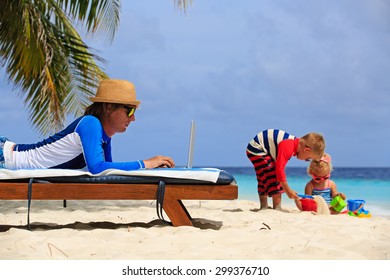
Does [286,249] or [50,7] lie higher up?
[50,7]

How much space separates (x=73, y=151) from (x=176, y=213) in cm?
87

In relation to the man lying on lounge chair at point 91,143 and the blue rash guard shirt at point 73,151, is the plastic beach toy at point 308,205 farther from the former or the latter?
the blue rash guard shirt at point 73,151

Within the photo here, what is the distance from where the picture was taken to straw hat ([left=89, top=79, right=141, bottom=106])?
4.09 metres

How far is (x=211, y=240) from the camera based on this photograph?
12.1ft

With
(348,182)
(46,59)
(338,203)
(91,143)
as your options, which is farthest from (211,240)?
(348,182)

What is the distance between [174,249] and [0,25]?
5793 mm

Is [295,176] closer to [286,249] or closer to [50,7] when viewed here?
[50,7]

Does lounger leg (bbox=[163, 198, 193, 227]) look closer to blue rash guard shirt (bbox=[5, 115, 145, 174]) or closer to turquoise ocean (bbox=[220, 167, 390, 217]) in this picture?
blue rash guard shirt (bbox=[5, 115, 145, 174])

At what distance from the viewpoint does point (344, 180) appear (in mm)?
24656

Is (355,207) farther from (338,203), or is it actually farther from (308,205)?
(308,205)

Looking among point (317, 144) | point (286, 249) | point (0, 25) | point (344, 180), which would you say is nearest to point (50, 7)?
point (0, 25)

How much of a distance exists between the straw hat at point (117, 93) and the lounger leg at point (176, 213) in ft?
2.50

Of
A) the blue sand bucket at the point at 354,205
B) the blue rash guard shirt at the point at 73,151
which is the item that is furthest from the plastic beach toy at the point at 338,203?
the blue rash guard shirt at the point at 73,151
